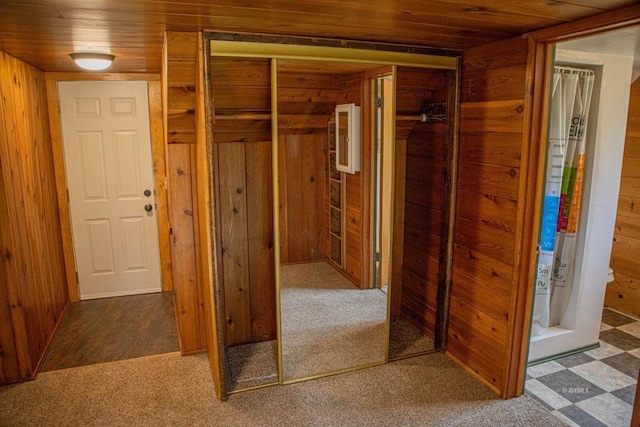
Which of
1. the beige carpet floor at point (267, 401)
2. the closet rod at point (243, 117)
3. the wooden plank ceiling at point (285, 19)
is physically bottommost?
→ the beige carpet floor at point (267, 401)

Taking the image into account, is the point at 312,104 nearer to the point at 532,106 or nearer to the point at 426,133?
the point at 426,133

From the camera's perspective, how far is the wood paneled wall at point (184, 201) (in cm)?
245

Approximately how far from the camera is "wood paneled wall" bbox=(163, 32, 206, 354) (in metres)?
2.45

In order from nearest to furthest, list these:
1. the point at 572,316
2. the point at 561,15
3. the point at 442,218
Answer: the point at 561,15, the point at 442,218, the point at 572,316

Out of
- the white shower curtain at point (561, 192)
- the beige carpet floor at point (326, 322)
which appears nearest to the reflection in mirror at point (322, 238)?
the beige carpet floor at point (326, 322)

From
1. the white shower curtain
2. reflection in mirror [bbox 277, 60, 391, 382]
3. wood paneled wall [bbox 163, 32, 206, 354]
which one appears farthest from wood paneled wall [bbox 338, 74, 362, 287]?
the white shower curtain

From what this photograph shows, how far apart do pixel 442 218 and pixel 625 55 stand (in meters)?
1.55

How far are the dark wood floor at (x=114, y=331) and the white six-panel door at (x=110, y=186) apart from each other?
26 cm

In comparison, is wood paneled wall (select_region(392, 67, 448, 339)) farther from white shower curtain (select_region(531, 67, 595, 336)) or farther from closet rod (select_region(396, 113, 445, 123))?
white shower curtain (select_region(531, 67, 595, 336))

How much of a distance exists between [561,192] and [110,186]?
3.70 m

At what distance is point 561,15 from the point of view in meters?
1.90

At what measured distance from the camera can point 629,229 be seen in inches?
146

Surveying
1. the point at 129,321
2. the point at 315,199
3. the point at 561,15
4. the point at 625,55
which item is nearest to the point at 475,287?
the point at 315,199

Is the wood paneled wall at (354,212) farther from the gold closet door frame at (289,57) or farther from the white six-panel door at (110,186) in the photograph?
the white six-panel door at (110,186)
